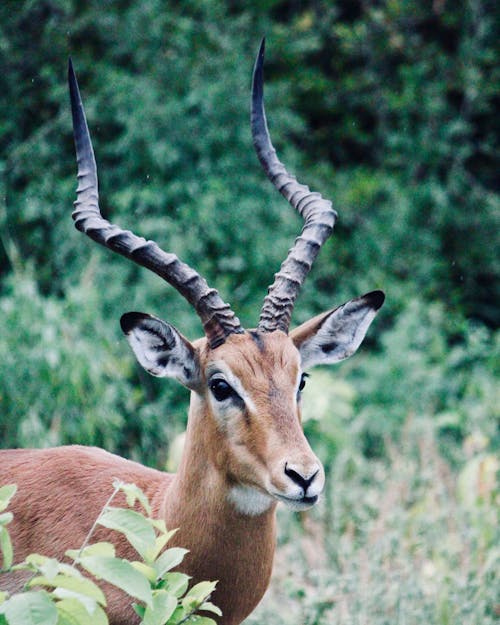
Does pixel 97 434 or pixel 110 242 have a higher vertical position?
pixel 110 242

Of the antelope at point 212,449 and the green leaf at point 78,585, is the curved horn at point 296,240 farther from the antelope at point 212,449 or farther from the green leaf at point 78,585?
the green leaf at point 78,585

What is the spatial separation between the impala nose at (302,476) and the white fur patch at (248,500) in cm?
37

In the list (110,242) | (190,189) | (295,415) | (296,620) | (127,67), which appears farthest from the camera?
(127,67)

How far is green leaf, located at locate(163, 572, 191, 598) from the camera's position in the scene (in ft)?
8.47

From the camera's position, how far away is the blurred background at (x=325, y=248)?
19.1 ft

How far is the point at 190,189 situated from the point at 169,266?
191 inches

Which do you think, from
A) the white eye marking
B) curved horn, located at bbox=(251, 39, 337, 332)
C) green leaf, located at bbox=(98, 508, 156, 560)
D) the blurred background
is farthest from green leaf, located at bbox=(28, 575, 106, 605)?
the blurred background

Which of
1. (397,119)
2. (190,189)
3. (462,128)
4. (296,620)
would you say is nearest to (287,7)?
(397,119)

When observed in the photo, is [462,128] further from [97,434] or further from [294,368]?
[294,368]

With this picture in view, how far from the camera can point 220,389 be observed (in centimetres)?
343

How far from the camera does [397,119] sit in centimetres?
1073

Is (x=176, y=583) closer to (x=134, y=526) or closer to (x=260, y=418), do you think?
(x=134, y=526)

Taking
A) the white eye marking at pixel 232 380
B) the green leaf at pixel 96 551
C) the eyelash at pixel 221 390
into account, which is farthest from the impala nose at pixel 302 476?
the green leaf at pixel 96 551

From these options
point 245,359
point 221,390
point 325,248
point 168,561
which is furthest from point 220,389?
point 325,248
